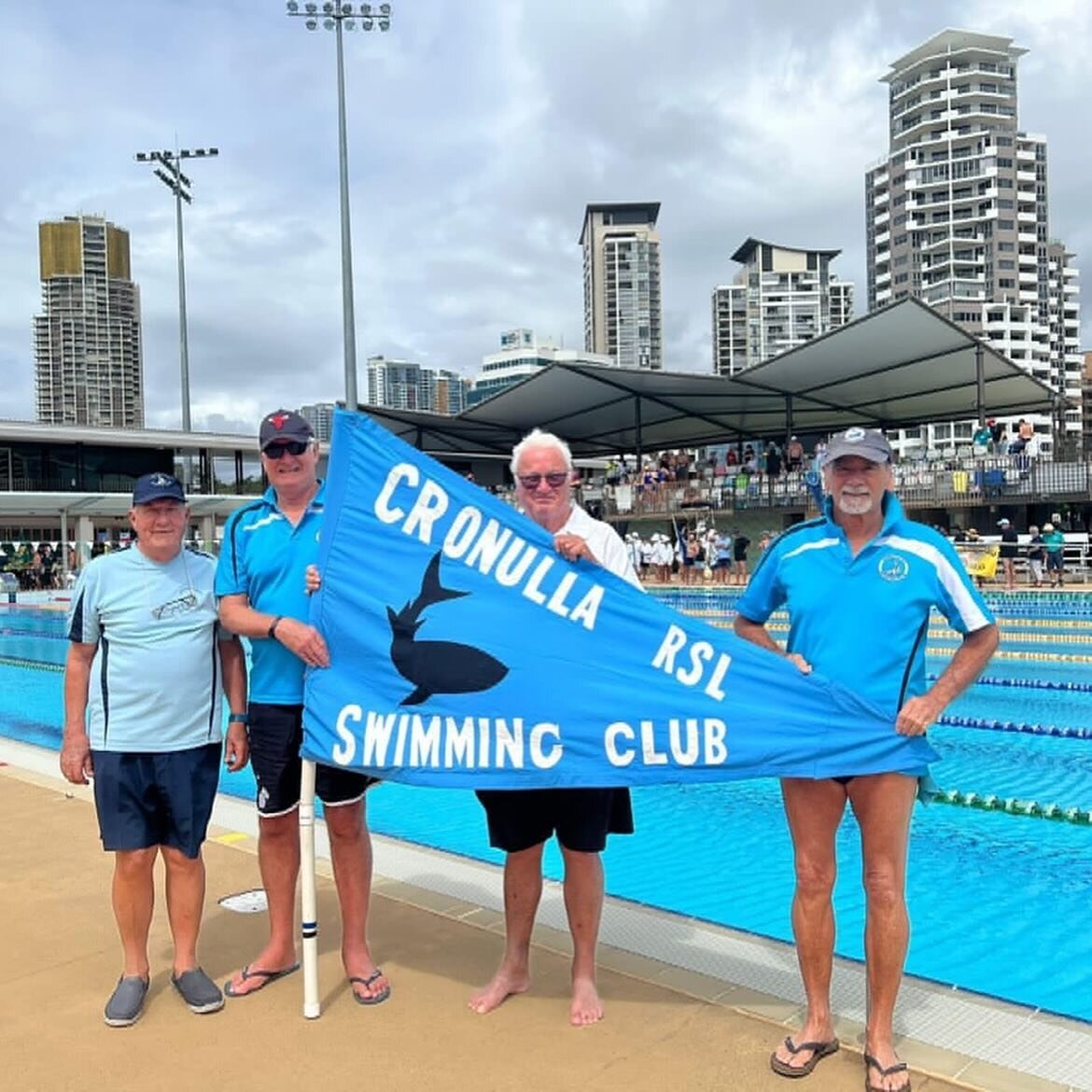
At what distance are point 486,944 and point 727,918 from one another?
1474 mm

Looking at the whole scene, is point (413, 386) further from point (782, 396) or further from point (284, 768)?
point (284, 768)

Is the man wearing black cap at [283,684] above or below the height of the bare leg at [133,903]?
above

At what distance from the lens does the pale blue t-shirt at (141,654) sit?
3.04m

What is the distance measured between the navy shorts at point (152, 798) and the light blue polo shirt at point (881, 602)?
6.29 ft

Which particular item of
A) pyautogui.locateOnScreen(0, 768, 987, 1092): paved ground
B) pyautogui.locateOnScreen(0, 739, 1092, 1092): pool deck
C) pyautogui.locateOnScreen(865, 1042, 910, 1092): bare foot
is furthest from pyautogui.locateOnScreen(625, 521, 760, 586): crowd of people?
pyautogui.locateOnScreen(865, 1042, 910, 1092): bare foot

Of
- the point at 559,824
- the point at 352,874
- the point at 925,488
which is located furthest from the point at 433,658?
the point at 925,488

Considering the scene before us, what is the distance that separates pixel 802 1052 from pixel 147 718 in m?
2.09

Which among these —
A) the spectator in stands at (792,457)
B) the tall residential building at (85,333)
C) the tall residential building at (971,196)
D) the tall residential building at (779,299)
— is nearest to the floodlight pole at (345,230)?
the spectator in stands at (792,457)

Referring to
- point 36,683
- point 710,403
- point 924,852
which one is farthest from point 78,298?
point 924,852

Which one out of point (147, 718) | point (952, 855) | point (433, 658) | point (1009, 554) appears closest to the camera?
point (433, 658)

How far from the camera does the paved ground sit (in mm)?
2537

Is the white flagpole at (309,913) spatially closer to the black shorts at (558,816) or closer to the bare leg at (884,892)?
the black shorts at (558,816)

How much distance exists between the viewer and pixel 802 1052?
8.39 ft

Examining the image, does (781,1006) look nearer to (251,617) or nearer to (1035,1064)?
(1035,1064)
